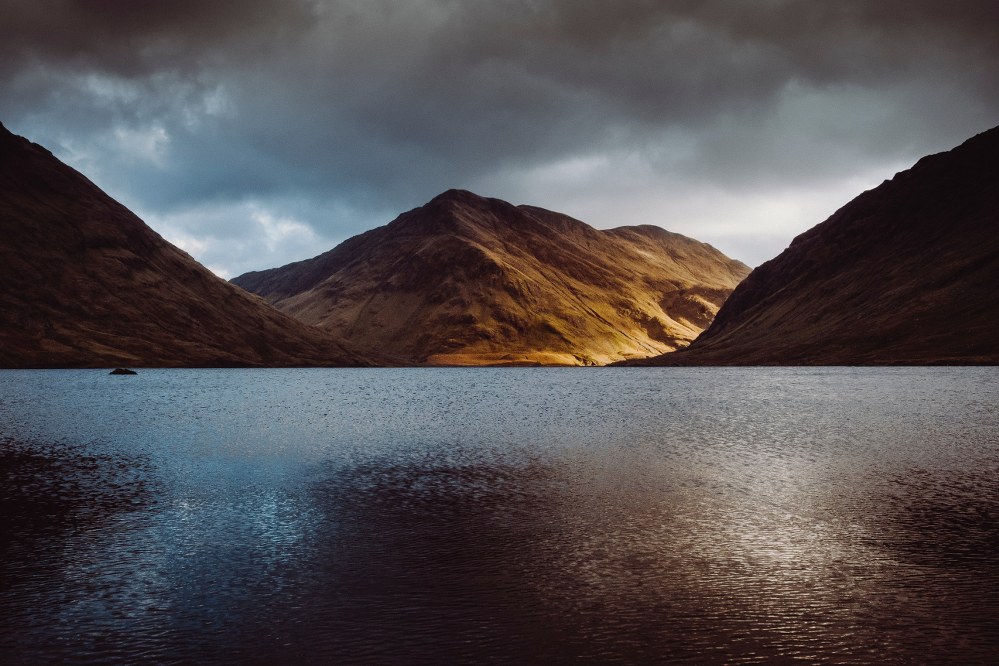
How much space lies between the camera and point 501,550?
16797 millimetres

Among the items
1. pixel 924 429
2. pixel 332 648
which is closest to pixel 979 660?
pixel 332 648

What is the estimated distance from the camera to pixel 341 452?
34.9 metres

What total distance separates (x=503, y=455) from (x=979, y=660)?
24.4 metres

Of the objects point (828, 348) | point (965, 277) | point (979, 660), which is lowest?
point (979, 660)

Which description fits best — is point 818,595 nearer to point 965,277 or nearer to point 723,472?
point 723,472

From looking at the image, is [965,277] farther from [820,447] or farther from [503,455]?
[503,455]

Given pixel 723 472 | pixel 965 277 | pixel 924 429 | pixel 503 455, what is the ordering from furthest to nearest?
pixel 965 277
pixel 924 429
pixel 503 455
pixel 723 472

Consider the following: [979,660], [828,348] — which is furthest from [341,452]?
[828,348]

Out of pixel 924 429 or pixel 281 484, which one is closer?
pixel 281 484

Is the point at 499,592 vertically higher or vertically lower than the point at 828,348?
lower

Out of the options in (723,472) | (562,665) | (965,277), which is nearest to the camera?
(562,665)

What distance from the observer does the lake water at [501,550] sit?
37.3 ft

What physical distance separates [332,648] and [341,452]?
24.5 meters

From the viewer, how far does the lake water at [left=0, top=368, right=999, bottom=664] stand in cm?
1136
